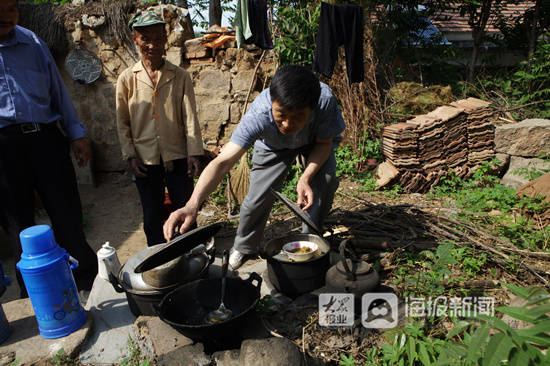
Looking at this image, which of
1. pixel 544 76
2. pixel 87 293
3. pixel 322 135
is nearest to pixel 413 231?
pixel 322 135

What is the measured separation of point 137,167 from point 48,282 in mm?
1539

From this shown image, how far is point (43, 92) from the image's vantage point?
279 centimetres

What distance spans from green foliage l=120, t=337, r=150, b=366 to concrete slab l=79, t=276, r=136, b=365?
0.03 metres

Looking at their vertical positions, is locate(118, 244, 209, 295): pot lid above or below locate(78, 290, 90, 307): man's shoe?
above

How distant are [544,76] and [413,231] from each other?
6.10 m

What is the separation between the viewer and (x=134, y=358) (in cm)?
217

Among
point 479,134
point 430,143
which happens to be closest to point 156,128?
point 430,143

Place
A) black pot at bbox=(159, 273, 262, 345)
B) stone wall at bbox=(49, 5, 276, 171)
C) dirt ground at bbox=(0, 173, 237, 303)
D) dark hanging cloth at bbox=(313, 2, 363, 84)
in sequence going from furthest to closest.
→ 1. stone wall at bbox=(49, 5, 276, 171)
2. dark hanging cloth at bbox=(313, 2, 363, 84)
3. dirt ground at bbox=(0, 173, 237, 303)
4. black pot at bbox=(159, 273, 262, 345)

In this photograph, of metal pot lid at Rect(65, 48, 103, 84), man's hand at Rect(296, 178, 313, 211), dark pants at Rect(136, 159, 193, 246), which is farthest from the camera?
metal pot lid at Rect(65, 48, 103, 84)

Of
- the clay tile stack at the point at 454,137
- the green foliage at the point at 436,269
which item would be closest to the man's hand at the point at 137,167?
the green foliage at the point at 436,269

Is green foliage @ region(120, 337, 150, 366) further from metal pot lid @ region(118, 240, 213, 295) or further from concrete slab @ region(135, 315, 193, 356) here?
metal pot lid @ region(118, 240, 213, 295)

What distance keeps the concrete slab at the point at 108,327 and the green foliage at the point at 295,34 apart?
16.6 ft

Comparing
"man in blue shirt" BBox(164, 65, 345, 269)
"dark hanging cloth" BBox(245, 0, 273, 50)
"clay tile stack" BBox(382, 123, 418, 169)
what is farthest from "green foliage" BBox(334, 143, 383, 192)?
"man in blue shirt" BBox(164, 65, 345, 269)

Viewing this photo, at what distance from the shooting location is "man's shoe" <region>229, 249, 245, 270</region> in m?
3.58
